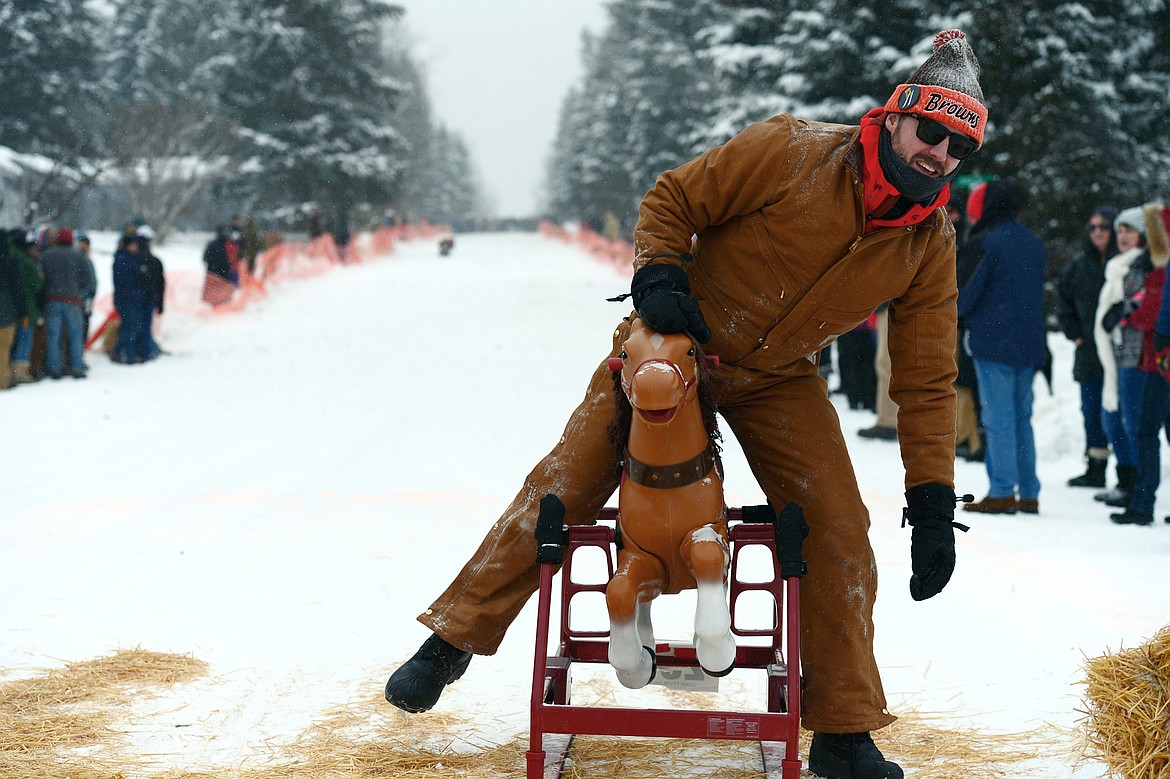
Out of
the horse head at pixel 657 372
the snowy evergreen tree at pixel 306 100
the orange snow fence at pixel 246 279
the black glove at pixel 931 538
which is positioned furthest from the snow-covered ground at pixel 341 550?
the snowy evergreen tree at pixel 306 100

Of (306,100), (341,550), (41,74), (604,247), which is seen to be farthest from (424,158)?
(341,550)

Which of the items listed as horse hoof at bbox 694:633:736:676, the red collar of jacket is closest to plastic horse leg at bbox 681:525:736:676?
horse hoof at bbox 694:633:736:676

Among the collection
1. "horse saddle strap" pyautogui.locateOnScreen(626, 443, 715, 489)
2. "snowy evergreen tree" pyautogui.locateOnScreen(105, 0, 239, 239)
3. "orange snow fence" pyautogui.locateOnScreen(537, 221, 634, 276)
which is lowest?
"horse saddle strap" pyautogui.locateOnScreen(626, 443, 715, 489)

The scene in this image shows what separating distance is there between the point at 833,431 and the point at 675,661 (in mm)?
975

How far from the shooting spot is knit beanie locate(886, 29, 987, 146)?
3.30 metres

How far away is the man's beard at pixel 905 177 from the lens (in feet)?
10.9

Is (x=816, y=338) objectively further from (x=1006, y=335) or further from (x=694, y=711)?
(x=1006, y=335)

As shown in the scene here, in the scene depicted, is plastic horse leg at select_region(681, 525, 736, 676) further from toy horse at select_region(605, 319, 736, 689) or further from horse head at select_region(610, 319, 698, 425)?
horse head at select_region(610, 319, 698, 425)

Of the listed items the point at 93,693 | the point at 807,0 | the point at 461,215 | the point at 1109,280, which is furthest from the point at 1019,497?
the point at 461,215

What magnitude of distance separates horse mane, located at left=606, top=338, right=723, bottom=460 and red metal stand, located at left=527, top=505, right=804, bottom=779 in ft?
1.00

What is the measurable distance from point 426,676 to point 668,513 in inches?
43.8

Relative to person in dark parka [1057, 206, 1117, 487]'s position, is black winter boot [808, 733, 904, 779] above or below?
below

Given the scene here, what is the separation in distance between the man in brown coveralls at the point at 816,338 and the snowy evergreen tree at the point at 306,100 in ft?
120

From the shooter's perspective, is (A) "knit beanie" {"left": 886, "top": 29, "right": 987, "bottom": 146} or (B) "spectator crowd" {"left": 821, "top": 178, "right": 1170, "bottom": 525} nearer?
(A) "knit beanie" {"left": 886, "top": 29, "right": 987, "bottom": 146}
